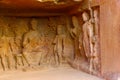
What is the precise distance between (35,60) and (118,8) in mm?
2543

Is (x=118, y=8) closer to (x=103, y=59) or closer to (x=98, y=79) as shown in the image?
(x=103, y=59)

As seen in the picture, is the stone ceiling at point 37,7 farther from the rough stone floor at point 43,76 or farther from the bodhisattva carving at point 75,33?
the rough stone floor at point 43,76

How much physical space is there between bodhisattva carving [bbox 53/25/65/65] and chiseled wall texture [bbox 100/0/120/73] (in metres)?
1.72

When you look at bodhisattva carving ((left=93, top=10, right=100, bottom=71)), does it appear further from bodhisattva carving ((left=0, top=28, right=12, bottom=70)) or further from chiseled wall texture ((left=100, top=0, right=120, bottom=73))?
bodhisattva carving ((left=0, top=28, right=12, bottom=70))

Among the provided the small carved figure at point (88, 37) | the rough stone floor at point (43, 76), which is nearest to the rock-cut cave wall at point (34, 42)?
the rough stone floor at point (43, 76)

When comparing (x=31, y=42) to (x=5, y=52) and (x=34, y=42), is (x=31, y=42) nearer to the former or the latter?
(x=34, y=42)

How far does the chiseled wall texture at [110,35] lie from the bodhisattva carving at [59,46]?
172 cm

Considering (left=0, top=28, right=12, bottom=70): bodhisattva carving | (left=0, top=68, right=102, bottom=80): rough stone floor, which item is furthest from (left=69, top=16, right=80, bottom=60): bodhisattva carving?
(left=0, top=28, right=12, bottom=70): bodhisattva carving

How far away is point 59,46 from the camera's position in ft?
18.7

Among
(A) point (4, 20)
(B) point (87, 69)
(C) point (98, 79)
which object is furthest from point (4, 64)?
(C) point (98, 79)

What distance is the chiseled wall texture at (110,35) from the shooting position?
373 centimetres

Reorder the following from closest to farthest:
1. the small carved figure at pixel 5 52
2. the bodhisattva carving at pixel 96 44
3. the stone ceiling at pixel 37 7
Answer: the bodhisattva carving at pixel 96 44 < the stone ceiling at pixel 37 7 < the small carved figure at pixel 5 52

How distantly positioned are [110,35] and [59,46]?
1998mm

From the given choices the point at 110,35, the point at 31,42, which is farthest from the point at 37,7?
the point at 110,35
